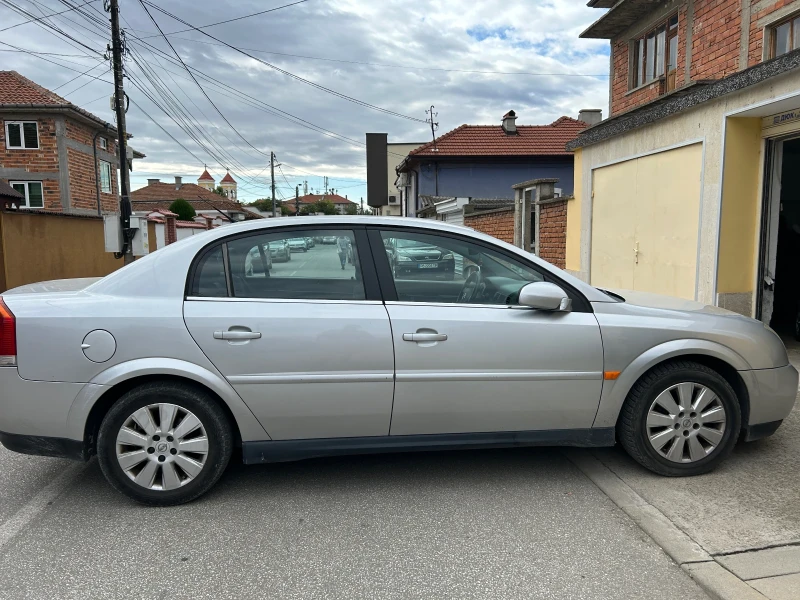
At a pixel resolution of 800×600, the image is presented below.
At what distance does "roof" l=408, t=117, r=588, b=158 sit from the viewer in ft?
98.5

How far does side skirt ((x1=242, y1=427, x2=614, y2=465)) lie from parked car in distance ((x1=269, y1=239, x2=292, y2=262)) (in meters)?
1.06

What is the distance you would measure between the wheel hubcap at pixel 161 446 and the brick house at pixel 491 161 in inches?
1073

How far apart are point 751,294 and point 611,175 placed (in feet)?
10.4

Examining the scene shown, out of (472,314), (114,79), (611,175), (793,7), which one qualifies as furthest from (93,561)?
(114,79)

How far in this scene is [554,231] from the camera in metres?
12.0

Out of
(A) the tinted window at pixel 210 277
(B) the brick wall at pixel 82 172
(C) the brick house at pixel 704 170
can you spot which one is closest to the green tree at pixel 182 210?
(B) the brick wall at pixel 82 172

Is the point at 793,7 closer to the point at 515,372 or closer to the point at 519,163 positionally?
the point at 515,372

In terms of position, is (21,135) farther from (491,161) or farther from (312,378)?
(312,378)

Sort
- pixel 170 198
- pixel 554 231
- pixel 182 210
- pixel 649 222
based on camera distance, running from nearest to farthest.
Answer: pixel 649 222 → pixel 554 231 → pixel 182 210 → pixel 170 198

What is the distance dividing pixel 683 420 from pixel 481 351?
133 cm

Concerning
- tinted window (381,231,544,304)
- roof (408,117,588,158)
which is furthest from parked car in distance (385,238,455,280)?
roof (408,117,588,158)

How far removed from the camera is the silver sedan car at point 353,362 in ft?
10.8

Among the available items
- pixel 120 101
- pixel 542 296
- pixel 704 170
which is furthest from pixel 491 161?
pixel 542 296

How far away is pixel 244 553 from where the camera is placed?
2.98 m
